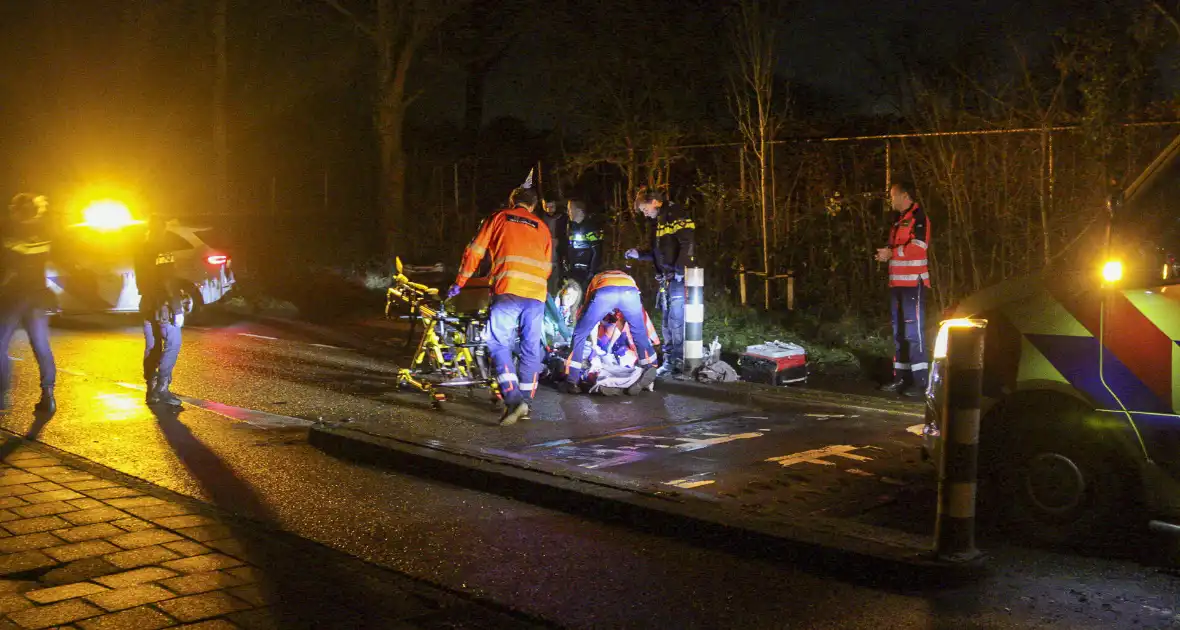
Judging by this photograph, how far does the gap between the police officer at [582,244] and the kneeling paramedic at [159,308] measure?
4248 mm

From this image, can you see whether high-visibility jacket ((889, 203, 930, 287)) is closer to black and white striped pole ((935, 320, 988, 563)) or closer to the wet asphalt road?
the wet asphalt road

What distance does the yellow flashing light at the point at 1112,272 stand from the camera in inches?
211

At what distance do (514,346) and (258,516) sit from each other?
4115 mm

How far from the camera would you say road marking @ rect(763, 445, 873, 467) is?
24.6ft

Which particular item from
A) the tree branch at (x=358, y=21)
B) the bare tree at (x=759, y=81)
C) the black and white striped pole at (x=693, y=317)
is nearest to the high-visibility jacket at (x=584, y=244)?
the black and white striped pole at (x=693, y=317)

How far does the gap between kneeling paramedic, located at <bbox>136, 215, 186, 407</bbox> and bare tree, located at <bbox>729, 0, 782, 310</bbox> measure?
6.95m

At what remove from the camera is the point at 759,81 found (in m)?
13.9

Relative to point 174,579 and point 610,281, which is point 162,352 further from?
point 174,579

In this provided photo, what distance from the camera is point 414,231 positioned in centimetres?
2284

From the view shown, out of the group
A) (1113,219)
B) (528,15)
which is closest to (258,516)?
(1113,219)

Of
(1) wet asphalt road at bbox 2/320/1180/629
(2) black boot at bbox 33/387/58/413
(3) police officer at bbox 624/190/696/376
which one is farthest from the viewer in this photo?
(3) police officer at bbox 624/190/696/376

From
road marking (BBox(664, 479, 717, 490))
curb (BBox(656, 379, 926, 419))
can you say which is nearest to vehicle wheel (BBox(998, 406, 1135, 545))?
road marking (BBox(664, 479, 717, 490))

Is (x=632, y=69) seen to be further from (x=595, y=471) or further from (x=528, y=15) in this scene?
(x=595, y=471)

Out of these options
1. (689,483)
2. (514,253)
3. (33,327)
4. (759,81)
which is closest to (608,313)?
(514,253)
